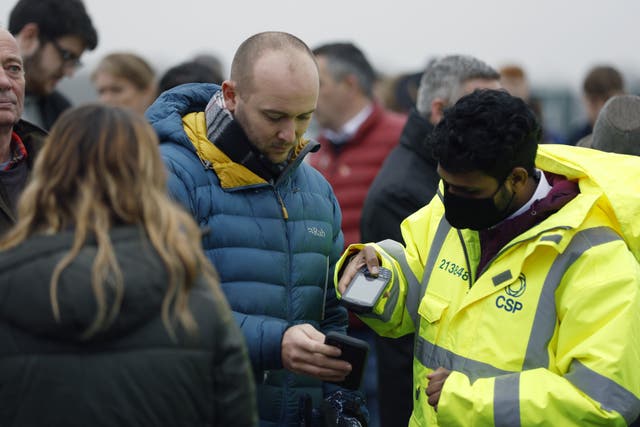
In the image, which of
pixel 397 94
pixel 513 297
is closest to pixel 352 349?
pixel 513 297

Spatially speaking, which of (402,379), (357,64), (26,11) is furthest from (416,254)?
(357,64)

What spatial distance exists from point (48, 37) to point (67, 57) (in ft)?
0.46

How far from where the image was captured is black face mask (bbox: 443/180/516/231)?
2.91 metres

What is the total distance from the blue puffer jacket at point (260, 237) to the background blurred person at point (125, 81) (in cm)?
295

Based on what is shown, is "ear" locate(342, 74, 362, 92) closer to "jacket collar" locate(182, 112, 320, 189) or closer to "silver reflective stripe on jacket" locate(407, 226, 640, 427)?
"jacket collar" locate(182, 112, 320, 189)

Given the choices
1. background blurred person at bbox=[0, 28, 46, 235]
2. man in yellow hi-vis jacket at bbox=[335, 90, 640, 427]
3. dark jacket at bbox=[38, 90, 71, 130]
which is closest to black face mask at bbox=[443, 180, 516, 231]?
man in yellow hi-vis jacket at bbox=[335, 90, 640, 427]

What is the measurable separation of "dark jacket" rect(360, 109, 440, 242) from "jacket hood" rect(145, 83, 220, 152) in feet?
4.08

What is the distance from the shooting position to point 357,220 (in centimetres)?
554

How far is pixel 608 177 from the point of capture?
2.92m

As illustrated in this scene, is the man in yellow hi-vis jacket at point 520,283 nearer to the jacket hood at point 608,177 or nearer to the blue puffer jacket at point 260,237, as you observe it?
the jacket hood at point 608,177

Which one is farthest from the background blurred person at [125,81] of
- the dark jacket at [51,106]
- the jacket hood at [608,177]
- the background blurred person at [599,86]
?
the jacket hood at [608,177]

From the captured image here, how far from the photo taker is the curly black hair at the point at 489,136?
2.82 meters

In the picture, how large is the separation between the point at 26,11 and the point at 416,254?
2670 millimetres

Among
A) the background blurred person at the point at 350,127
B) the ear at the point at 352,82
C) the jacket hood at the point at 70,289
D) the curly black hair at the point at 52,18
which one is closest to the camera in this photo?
the jacket hood at the point at 70,289
